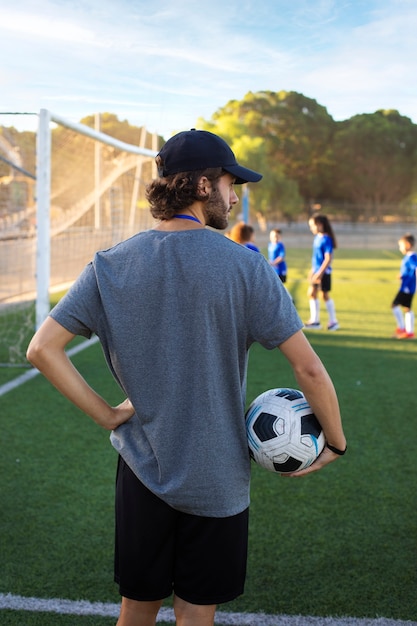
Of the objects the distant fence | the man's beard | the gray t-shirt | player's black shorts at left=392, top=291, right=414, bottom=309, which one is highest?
the man's beard

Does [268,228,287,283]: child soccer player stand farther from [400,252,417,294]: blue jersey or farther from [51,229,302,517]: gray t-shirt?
[51,229,302,517]: gray t-shirt

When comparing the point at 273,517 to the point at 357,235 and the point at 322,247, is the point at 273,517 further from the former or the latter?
the point at 357,235

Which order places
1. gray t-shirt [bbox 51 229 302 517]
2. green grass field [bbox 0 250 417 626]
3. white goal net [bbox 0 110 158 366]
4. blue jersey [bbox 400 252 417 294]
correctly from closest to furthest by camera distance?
gray t-shirt [bbox 51 229 302 517], green grass field [bbox 0 250 417 626], white goal net [bbox 0 110 158 366], blue jersey [bbox 400 252 417 294]

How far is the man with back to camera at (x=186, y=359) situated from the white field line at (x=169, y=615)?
1.12 m

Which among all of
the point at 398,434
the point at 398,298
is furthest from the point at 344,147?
the point at 398,434

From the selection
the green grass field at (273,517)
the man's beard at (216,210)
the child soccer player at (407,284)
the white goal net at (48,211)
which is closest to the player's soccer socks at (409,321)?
the child soccer player at (407,284)

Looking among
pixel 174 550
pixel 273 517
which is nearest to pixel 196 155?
pixel 174 550

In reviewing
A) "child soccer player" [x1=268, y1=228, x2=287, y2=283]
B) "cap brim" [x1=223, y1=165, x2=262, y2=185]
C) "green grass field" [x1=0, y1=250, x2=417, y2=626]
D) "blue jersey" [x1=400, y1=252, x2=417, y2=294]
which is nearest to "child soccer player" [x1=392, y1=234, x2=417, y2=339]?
"blue jersey" [x1=400, y1=252, x2=417, y2=294]

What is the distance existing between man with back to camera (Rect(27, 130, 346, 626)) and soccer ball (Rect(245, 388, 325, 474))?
0.11 meters

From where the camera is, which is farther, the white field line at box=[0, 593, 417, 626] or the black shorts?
the white field line at box=[0, 593, 417, 626]

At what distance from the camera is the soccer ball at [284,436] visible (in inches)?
92.2

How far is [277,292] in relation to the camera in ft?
6.74

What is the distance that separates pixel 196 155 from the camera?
209 centimetres

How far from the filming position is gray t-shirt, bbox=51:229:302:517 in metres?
2.04
